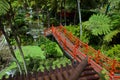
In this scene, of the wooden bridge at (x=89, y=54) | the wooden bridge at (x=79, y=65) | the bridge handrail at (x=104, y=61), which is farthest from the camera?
the wooden bridge at (x=89, y=54)

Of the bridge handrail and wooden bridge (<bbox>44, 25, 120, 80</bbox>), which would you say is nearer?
the bridge handrail

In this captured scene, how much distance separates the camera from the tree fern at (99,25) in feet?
59.4

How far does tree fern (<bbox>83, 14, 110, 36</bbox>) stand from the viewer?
59.4ft

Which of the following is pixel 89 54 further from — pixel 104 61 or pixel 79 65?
pixel 79 65

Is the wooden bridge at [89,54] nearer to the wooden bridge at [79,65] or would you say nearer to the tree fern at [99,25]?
the wooden bridge at [79,65]

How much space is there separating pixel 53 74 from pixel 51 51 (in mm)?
18037

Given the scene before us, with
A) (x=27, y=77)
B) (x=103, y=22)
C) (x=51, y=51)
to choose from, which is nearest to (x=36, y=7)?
(x=51, y=51)

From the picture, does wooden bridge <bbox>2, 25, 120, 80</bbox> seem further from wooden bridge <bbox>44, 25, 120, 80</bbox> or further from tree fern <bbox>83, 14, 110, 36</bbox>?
tree fern <bbox>83, 14, 110, 36</bbox>

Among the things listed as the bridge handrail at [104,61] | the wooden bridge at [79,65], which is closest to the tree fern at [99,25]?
the wooden bridge at [79,65]

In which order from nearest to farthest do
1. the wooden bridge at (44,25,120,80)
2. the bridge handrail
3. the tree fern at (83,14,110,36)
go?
the bridge handrail
the wooden bridge at (44,25,120,80)
the tree fern at (83,14,110,36)

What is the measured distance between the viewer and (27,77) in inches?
120

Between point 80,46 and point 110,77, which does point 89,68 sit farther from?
point 80,46

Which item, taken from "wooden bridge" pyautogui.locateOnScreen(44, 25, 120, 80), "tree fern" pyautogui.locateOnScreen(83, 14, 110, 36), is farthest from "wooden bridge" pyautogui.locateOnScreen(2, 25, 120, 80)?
"tree fern" pyautogui.locateOnScreen(83, 14, 110, 36)

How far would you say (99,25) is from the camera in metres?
18.8
